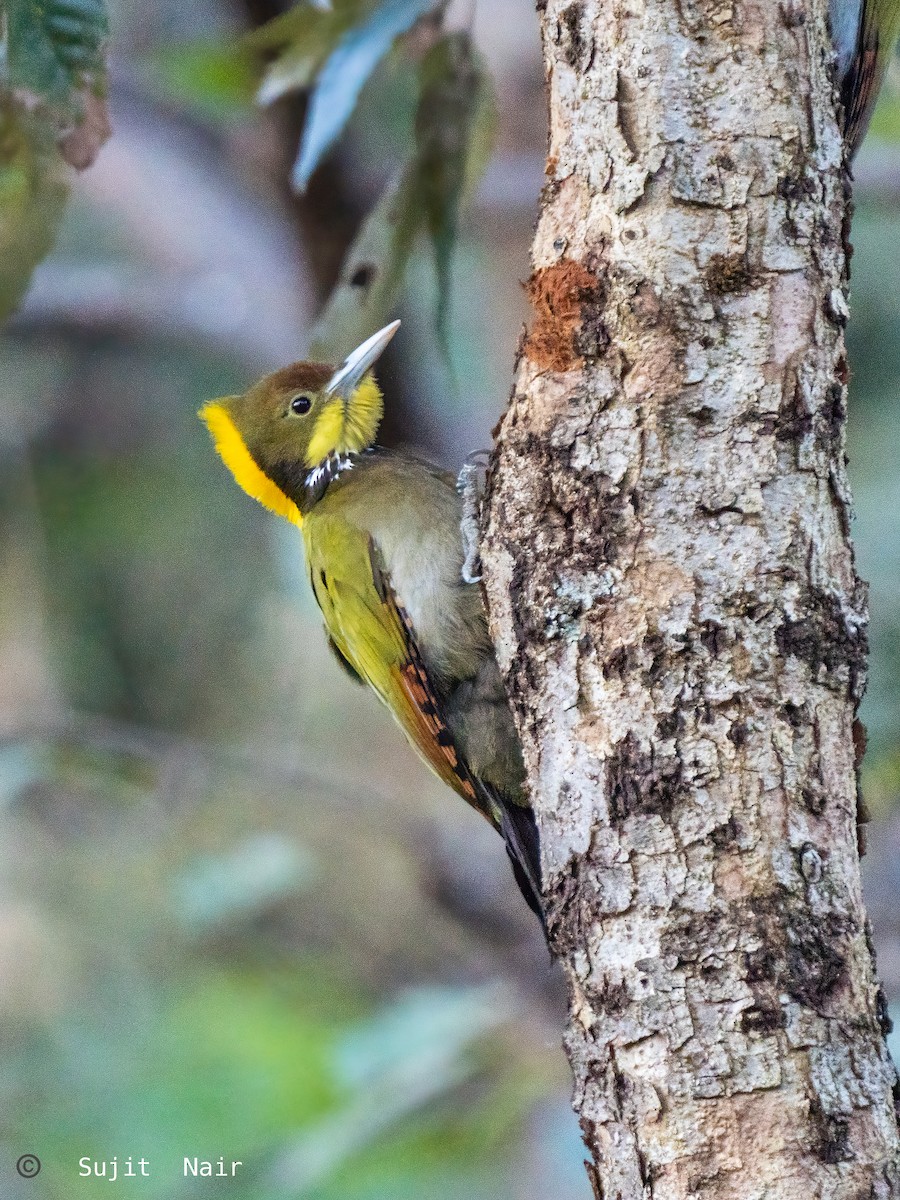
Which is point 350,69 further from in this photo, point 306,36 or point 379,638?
point 379,638

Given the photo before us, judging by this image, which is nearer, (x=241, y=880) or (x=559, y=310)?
(x=559, y=310)

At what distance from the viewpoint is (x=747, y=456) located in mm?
1944

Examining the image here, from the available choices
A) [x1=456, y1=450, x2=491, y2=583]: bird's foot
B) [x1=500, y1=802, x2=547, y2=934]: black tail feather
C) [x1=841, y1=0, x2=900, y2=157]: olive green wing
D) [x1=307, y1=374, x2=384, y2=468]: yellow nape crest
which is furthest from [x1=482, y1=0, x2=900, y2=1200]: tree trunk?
[x1=307, y1=374, x2=384, y2=468]: yellow nape crest

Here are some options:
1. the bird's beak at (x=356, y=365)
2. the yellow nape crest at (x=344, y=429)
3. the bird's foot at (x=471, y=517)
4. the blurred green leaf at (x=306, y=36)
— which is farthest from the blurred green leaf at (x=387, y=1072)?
the blurred green leaf at (x=306, y=36)

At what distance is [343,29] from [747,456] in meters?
1.97

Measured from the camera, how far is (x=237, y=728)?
6293 millimetres

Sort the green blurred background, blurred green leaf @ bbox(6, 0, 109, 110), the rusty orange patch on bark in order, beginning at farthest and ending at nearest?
the green blurred background
blurred green leaf @ bbox(6, 0, 109, 110)
the rusty orange patch on bark

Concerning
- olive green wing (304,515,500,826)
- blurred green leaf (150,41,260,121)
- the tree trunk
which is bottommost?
the tree trunk

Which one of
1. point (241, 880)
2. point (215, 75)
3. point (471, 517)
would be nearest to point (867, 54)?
point (471, 517)

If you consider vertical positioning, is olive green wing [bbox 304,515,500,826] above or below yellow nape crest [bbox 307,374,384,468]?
below

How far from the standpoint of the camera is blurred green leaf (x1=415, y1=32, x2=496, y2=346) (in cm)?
326

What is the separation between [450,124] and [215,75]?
5.41 ft

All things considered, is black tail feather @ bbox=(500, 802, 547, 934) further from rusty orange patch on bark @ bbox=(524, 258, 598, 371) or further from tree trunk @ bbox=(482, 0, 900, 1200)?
rusty orange patch on bark @ bbox=(524, 258, 598, 371)

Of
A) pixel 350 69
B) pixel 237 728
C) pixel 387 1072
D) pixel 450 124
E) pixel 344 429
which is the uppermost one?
pixel 237 728
